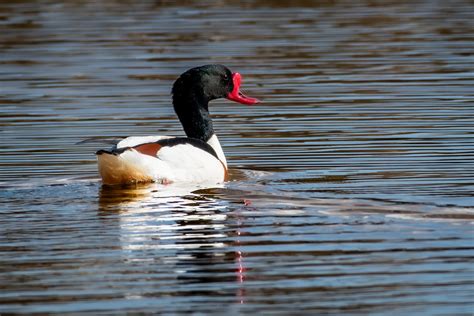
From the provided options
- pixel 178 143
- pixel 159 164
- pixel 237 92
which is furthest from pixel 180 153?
pixel 237 92

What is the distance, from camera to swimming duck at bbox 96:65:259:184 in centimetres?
1235

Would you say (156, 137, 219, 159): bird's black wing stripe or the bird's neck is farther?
the bird's neck

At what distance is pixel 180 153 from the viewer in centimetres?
1271

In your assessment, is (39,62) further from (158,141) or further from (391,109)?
(158,141)

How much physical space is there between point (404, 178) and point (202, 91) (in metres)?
2.59

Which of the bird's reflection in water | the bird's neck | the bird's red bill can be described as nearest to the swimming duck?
the bird's neck

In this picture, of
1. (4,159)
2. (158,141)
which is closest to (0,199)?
(158,141)

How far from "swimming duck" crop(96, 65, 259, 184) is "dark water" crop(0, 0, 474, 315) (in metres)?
0.19

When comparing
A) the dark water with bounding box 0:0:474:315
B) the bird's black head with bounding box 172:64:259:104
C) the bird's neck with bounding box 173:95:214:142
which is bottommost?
the dark water with bounding box 0:0:474:315

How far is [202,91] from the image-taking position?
14.1 metres

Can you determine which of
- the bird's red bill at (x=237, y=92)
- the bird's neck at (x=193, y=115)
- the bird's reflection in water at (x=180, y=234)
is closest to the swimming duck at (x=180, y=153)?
the bird's neck at (x=193, y=115)

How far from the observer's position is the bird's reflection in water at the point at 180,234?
8.89 m

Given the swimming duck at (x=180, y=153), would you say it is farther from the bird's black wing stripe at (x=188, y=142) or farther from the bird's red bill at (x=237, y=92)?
the bird's red bill at (x=237, y=92)

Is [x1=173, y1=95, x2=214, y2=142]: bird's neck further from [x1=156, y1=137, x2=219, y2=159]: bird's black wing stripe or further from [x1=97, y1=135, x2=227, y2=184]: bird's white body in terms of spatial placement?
[x1=97, y1=135, x2=227, y2=184]: bird's white body
